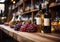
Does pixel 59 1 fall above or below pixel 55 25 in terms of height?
above

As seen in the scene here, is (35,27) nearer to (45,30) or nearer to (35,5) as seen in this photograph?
(45,30)

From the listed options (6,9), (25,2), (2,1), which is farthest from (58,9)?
(2,1)

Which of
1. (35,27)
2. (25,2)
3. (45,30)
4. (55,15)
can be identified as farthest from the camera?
(25,2)

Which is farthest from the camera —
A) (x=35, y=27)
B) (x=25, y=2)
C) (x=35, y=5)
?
(x=25, y=2)

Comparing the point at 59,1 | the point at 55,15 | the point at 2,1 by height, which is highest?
the point at 2,1

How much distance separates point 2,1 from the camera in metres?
9.87

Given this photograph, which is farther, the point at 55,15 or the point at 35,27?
the point at 55,15

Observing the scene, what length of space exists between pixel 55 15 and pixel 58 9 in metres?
0.10

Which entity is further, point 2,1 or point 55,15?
point 2,1

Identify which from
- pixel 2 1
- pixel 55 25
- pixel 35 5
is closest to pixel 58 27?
pixel 55 25

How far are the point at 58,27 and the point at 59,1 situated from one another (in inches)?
11.4

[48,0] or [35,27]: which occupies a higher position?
[48,0]

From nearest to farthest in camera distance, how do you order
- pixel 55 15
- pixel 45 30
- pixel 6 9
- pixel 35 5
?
1. pixel 45 30
2. pixel 55 15
3. pixel 35 5
4. pixel 6 9

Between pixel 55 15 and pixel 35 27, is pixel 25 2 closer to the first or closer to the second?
pixel 55 15
